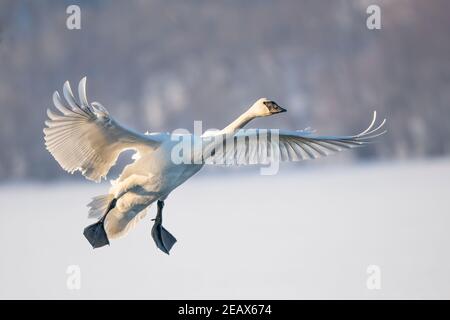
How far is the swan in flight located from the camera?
5.96 m

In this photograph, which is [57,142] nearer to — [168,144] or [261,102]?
[168,144]

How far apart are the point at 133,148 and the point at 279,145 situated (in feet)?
3.86

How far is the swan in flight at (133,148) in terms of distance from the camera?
596cm

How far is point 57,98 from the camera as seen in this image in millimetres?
5797

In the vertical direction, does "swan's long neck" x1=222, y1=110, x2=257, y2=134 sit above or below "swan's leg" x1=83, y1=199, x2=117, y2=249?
above

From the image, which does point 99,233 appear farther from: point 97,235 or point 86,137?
point 86,137

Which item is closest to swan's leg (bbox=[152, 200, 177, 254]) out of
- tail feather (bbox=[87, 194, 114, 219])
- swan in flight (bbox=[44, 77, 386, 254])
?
swan in flight (bbox=[44, 77, 386, 254])

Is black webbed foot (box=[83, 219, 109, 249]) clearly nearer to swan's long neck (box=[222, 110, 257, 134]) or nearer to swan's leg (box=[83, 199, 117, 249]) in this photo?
swan's leg (box=[83, 199, 117, 249])

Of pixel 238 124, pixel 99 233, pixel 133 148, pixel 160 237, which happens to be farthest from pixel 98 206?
pixel 238 124

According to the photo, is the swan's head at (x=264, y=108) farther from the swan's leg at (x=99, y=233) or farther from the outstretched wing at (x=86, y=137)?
the swan's leg at (x=99, y=233)

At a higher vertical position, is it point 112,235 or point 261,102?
point 261,102

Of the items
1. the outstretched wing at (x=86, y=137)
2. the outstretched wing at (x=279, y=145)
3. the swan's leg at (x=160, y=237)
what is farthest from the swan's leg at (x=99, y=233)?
the outstretched wing at (x=279, y=145)

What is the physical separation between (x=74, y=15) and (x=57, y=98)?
2.26m

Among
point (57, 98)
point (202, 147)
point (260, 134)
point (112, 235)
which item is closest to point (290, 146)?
point (260, 134)
